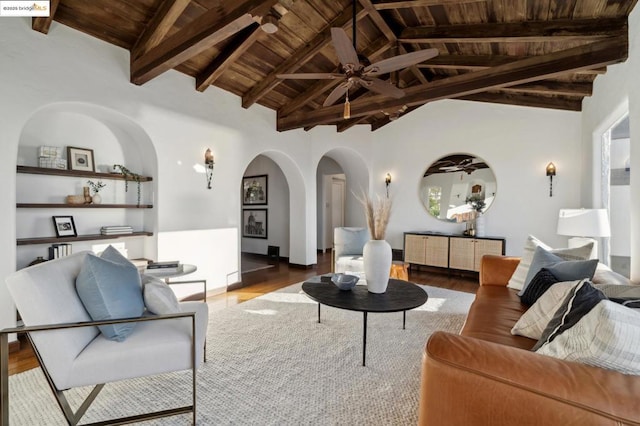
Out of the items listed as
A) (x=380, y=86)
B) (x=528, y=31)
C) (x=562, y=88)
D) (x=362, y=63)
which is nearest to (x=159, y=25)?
(x=362, y=63)

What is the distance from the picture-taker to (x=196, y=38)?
Answer: 2.62 m

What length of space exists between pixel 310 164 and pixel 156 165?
2.85 metres

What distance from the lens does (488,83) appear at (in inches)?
139

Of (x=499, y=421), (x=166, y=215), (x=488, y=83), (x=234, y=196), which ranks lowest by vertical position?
(x=499, y=421)

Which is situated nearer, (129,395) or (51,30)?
(129,395)

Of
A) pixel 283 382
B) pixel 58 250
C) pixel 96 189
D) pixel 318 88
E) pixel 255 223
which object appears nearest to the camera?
pixel 283 382

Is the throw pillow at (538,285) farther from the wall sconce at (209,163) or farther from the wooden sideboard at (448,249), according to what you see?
the wall sconce at (209,163)

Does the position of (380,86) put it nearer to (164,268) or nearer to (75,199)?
(164,268)

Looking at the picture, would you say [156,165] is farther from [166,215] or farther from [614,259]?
[614,259]

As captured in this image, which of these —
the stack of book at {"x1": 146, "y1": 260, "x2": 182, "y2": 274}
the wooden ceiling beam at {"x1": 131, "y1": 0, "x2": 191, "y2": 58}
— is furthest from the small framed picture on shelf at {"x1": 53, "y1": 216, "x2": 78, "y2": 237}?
the wooden ceiling beam at {"x1": 131, "y1": 0, "x2": 191, "y2": 58}

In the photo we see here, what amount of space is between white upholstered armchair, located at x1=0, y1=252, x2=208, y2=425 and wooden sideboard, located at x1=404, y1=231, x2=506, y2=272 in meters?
4.62

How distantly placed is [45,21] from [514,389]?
4.05 metres

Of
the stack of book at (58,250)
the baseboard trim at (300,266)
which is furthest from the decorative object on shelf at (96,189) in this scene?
the baseboard trim at (300,266)

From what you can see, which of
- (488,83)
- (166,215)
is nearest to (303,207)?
(166,215)
